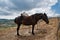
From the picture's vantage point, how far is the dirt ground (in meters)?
5.02

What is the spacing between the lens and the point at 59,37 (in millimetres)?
3754

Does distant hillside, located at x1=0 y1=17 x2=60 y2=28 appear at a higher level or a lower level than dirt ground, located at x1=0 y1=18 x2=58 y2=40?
higher

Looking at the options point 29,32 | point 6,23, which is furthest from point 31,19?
point 6,23

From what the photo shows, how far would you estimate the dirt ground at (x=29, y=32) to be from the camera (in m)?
5.02

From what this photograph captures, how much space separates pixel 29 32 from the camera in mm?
5523

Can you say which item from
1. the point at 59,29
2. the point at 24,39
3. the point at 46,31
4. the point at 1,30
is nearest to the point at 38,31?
the point at 46,31

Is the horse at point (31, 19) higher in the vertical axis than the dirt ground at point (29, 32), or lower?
higher

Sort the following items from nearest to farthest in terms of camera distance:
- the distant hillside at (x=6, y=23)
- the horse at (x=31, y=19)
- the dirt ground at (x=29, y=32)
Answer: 1. the dirt ground at (x=29, y=32)
2. the distant hillside at (x=6, y=23)
3. the horse at (x=31, y=19)

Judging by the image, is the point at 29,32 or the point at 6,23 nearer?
the point at 6,23

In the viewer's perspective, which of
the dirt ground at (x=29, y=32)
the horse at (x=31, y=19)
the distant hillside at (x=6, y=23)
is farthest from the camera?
the horse at (x=31, y=19)

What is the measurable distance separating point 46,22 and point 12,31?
109 cm

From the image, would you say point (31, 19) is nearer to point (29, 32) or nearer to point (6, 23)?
point (29, 32)

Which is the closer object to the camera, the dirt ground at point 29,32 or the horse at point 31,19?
the dirt ground at point 29,32

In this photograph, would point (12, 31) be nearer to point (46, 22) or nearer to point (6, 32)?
point (6, 32)
